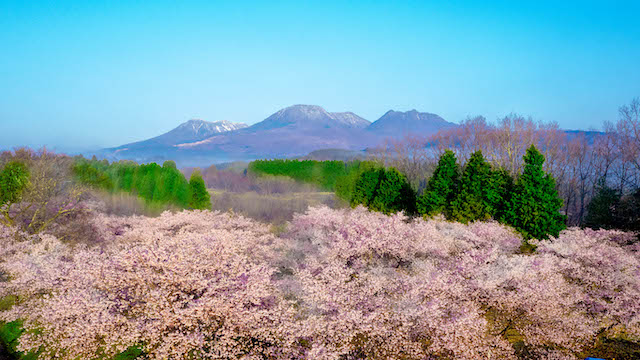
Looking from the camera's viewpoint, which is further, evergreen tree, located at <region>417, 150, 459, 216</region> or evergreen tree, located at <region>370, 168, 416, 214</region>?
evergreen tree, located at <region>370, 168, 416, 214</region>

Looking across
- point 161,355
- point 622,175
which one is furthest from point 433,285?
point 622,175

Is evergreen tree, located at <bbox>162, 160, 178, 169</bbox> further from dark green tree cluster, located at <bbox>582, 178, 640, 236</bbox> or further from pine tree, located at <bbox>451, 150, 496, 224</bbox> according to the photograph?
dark green tree cluster, located at <bbox>582, 178, 640, 236</bbox>

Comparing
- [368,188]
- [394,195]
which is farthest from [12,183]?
[394,195]

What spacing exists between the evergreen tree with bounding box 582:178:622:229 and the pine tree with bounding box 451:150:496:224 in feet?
37.7

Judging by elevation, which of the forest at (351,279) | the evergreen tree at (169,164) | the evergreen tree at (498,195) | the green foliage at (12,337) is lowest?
the green foliage at (12,337)

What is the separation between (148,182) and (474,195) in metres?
44.3

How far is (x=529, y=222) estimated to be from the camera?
2442cm

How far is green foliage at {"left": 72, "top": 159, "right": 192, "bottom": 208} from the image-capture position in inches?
2013

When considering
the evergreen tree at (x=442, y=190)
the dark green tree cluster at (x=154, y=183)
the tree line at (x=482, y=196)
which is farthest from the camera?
the dark green tree cluster at (x=154, y=183)

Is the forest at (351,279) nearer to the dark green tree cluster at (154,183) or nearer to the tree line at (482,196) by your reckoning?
the tree line at (482,196)

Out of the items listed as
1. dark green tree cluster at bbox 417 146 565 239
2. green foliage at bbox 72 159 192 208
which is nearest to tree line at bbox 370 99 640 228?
dark green tree cluster at bbox 417 146 565 239

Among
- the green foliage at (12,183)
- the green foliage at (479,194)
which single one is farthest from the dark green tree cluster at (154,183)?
the green foliage at (479,194)

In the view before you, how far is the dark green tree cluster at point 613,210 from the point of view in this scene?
95.4ft

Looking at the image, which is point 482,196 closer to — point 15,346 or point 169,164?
point 15,346
